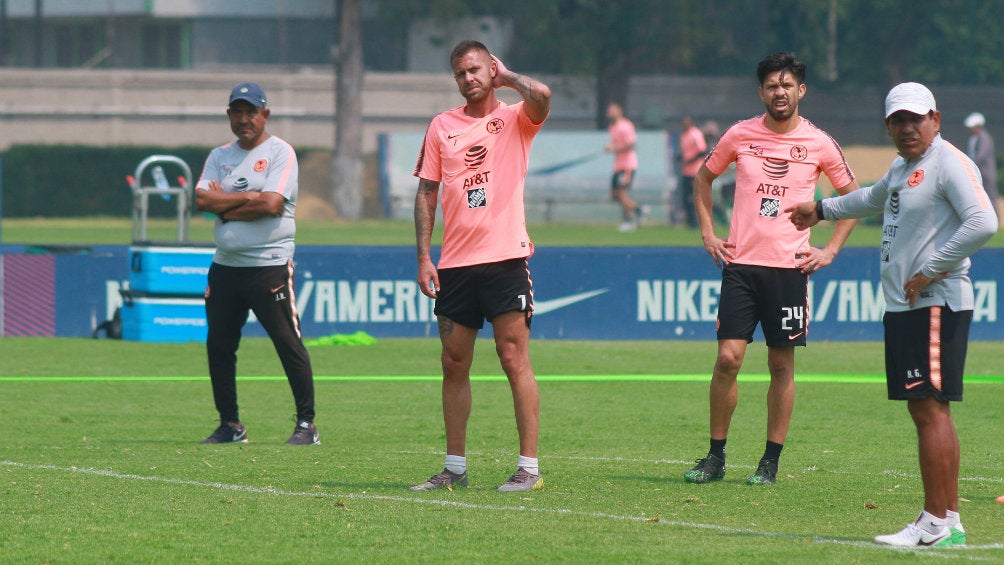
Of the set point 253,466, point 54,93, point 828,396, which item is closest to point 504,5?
point 54,93

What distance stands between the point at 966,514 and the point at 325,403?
5.55 meters

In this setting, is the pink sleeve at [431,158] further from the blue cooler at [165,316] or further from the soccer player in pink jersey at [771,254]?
the blue cooler at [165,316]

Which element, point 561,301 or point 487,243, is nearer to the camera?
point 487,243

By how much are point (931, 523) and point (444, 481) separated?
241cm

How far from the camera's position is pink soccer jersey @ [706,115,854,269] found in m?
8.11

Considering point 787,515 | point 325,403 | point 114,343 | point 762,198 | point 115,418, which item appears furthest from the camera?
point 114,343

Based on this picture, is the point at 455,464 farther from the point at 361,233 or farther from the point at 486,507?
the point at 361,233

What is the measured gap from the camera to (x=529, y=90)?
7.39 m

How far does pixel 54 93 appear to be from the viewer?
46.0m

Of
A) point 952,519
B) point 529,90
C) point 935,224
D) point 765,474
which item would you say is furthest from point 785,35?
point 952,519

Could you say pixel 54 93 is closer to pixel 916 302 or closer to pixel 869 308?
pixel 869 308

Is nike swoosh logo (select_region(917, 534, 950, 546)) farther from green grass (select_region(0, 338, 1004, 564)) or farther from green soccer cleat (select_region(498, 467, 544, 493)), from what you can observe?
green soccer cleat (select_region(498, 467, 544, 493))

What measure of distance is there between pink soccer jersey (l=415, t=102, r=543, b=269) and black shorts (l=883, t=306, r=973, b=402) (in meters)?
1.99

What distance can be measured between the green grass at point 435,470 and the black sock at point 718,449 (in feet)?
0.69
